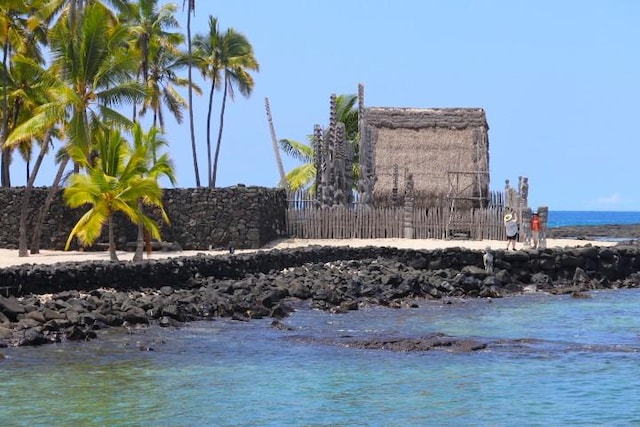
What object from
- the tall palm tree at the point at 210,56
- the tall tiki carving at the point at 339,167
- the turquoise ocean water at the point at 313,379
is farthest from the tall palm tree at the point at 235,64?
the turquoise ocean water at the point at 313,379

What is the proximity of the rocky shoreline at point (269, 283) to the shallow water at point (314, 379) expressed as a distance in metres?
0.80

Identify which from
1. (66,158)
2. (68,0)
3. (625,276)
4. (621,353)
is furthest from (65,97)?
(621,353)

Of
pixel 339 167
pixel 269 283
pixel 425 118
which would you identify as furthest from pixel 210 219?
pixel 425 118

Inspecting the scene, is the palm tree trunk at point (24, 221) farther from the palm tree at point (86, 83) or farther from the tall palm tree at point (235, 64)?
the tall palm tree at point (235, 64)

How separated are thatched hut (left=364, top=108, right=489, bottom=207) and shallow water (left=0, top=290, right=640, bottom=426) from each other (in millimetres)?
18977

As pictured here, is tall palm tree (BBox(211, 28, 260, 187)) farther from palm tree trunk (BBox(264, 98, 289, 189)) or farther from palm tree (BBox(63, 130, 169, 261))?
palm tree (BBox(63, 130, 169, 261))

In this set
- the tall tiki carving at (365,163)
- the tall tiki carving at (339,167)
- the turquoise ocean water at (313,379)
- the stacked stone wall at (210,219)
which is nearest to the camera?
the turquoise ocean water at (313,379)

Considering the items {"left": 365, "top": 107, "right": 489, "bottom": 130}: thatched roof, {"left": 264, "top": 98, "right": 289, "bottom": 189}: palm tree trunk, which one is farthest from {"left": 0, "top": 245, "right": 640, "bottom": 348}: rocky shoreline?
{"left": 264, "top": 98, "right": 289, "bottom": 189}: palm tree trunk

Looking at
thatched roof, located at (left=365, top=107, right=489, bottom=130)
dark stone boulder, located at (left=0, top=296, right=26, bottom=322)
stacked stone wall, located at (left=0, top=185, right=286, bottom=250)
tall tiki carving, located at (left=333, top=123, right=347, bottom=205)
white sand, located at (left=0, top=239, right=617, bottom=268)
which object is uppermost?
thatched roof, located at (left=365, top=107, right=489, bottom=130)

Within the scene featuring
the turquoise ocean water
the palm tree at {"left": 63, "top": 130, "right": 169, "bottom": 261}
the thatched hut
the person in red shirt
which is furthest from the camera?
the thatched hut

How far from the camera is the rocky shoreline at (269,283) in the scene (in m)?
20.3

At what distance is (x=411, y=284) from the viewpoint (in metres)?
27.8

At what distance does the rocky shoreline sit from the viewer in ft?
66.7

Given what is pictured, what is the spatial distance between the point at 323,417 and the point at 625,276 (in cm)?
2170
